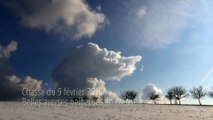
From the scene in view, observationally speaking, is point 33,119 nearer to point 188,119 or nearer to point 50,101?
point 188,119

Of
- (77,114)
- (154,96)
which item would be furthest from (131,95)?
(77,114)

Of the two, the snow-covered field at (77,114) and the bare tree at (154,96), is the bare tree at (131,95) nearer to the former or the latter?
the bare tree at (154,96)

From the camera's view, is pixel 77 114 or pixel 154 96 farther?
pixel 154 96

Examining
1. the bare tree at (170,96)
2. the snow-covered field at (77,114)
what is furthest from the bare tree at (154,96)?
the snow-covered field at (77,114)

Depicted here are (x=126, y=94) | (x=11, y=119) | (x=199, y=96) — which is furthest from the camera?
(x=126, y=94)

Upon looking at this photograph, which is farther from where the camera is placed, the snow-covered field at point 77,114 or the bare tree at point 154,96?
the bare tree at point 154,96

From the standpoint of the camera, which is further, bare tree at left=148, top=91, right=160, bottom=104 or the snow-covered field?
bare tree at left=148, top=91, right=160, bottom=104

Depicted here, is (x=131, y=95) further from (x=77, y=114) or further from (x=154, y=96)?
(x=77, y=114)

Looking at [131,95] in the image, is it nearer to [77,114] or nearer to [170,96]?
[170,96]

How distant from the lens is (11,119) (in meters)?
33.3

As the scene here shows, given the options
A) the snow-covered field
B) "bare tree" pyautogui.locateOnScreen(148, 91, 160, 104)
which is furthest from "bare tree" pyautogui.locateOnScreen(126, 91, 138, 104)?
the snow-covered field

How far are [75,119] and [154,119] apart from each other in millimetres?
11391

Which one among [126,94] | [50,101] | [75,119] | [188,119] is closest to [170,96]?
[126,94]

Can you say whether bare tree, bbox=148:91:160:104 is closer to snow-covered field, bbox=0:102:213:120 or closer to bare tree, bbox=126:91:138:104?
Result: bare tree, bbox=126:91:138:104
